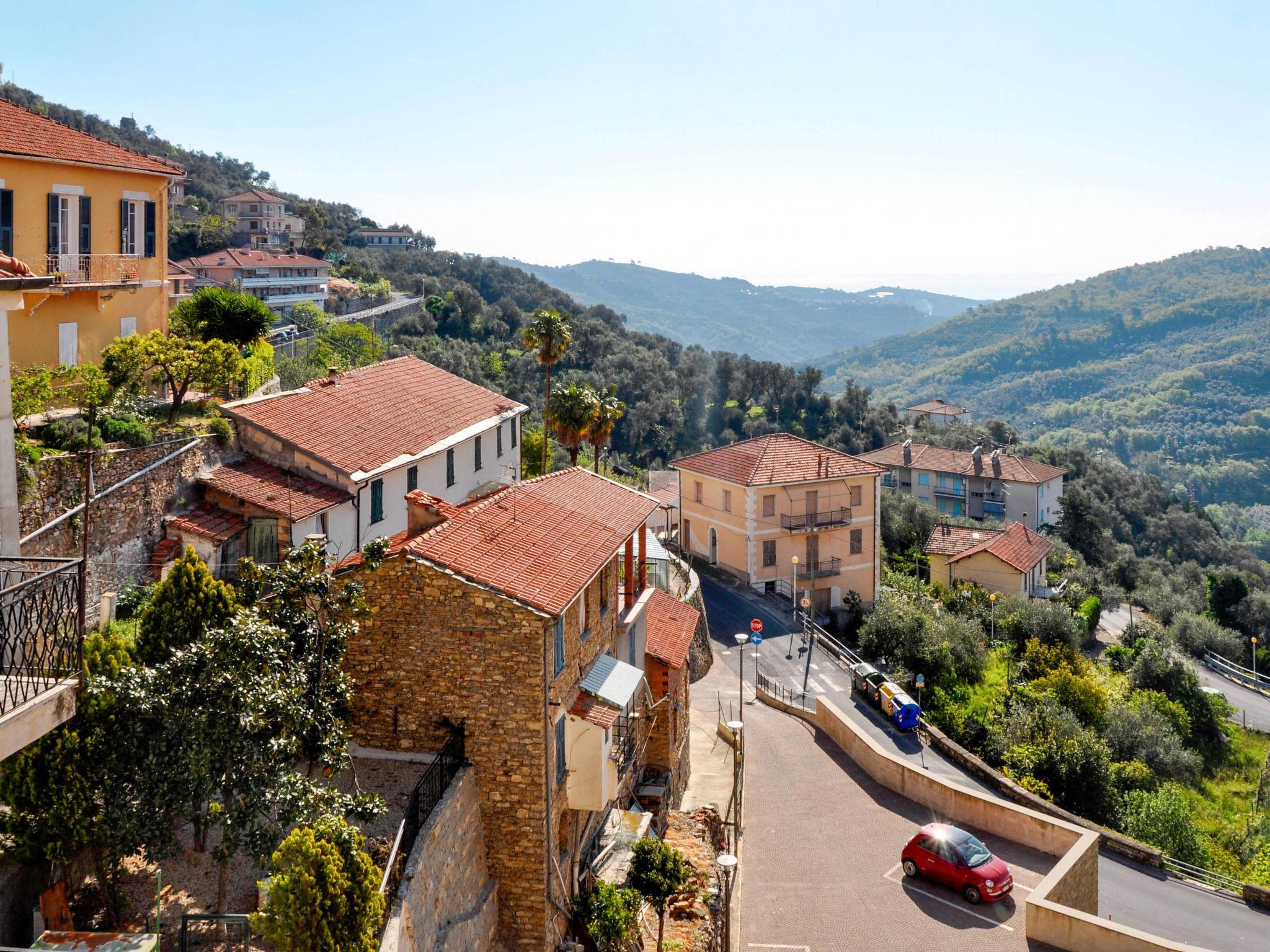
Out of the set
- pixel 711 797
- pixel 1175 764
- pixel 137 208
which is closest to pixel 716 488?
pixel 1175 764

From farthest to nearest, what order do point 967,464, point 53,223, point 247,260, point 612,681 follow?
1. point 967,464
2. point 247,260
3. point 53,223
4. point 612,681

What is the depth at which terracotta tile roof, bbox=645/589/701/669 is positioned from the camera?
23.9 m

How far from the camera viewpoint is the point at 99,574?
17.9m

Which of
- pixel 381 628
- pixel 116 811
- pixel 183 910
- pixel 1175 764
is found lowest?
pixel 1175 764

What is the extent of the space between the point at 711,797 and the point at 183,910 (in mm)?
15497

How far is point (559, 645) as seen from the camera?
15922mm

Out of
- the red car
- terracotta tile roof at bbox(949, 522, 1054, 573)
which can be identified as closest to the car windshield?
the red car

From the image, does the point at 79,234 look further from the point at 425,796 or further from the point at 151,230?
the point at 425,796

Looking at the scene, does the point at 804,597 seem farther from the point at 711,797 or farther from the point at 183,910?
the point at 183,910

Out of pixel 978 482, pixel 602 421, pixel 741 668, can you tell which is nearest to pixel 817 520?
pixel 602 421

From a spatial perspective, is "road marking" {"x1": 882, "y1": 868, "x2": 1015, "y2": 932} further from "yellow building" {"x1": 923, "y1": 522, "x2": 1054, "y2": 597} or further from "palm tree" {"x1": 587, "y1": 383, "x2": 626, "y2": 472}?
"yellow building" {"x1": 923, "y1": 522, "x2": 1054, "y2": 597}

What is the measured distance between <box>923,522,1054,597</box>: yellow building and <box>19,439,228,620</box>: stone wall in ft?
156

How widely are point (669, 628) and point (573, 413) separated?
17641 mm

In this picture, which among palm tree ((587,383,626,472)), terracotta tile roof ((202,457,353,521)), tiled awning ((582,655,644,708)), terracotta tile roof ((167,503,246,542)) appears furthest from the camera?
palm tree ((587,383,626,472))
